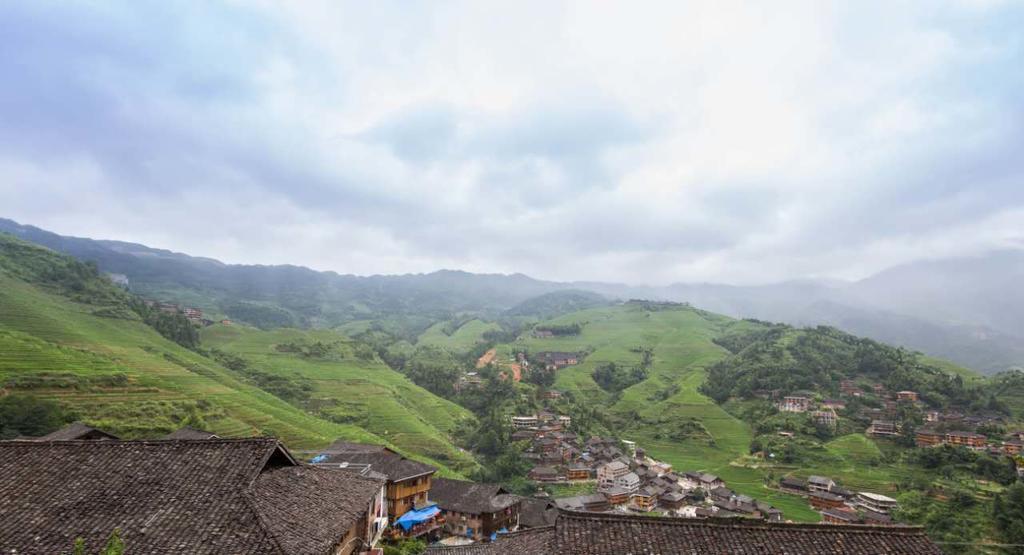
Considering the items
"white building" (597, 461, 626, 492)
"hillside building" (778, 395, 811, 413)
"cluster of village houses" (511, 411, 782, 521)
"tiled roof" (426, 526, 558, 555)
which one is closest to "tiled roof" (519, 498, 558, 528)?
"cluster of village houses" (511, 411, 782, 521)

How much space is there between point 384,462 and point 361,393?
132 ft

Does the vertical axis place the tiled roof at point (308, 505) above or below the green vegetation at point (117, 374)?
above

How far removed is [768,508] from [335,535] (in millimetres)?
52573

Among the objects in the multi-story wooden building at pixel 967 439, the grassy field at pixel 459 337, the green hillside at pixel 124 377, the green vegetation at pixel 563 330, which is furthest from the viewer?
the green vegetation at pixel 563 330

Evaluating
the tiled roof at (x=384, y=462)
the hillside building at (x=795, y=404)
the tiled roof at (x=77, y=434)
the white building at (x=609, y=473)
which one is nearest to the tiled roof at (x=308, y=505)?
the tiled roof at (x=384, y=462)

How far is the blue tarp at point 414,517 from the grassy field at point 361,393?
20.3 m

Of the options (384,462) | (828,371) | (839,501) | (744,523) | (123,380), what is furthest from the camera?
(828,371)

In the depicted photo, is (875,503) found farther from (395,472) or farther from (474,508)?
(395,472)

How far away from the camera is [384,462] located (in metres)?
33.4

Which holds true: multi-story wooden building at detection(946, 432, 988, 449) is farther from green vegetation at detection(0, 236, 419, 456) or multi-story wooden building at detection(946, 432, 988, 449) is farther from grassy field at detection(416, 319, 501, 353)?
grassy field at detection(416, 319, 501, 353)

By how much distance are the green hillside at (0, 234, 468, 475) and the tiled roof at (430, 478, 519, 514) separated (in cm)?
1296

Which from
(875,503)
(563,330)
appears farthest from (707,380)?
(563,330)

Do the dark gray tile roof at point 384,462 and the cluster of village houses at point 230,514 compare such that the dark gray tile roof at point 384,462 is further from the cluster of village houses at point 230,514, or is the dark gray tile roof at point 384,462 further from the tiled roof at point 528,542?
the tiled roof at point 528,542

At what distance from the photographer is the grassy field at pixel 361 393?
5869 cm
